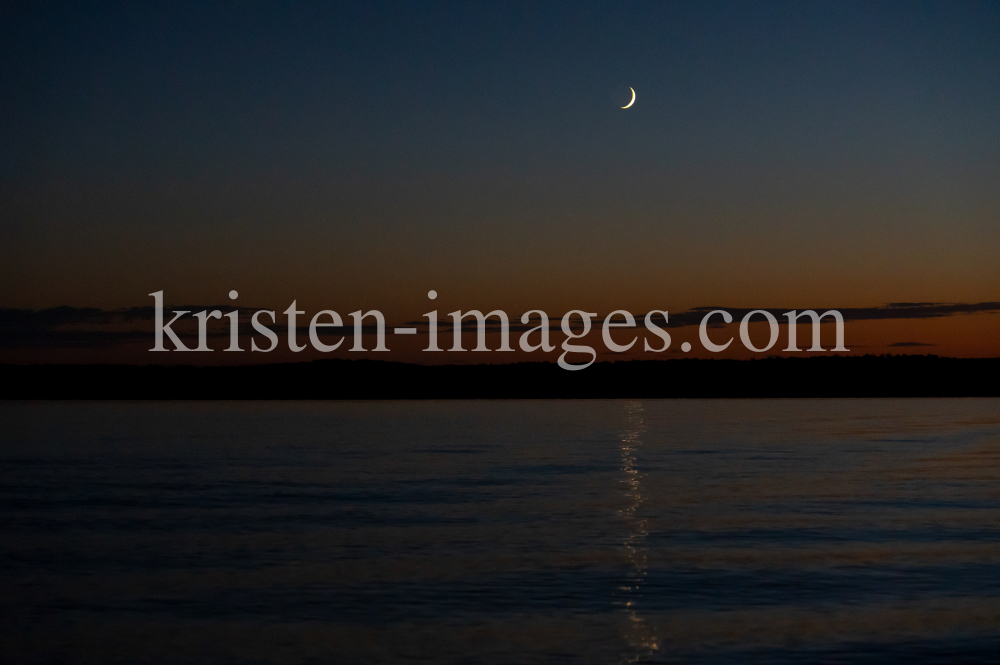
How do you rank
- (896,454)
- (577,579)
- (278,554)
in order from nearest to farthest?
(577,579)
(278,554)
(896,454)

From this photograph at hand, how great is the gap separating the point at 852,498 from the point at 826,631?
1797cm

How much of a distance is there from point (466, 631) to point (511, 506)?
14.8 meters

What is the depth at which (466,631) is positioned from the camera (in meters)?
15.9

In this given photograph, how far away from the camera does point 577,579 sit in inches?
771

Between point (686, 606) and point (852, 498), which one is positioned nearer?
point (686, 606)

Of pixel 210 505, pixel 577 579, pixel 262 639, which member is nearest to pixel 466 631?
pixel 262 639

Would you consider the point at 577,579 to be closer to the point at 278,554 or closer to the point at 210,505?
the point at 278,554

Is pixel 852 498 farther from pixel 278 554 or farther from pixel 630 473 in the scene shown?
pixel 278 554

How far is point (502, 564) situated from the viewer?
21.2 metres

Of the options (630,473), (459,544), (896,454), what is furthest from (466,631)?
(896,454)

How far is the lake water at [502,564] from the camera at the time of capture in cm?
1522

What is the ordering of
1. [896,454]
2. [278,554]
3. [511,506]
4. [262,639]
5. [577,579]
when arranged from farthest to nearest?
[896,454] < [511,506] < [278,554] < [577,579] < [262,639]

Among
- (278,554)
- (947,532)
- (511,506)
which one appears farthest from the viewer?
(511,506)

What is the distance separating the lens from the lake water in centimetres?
1522
